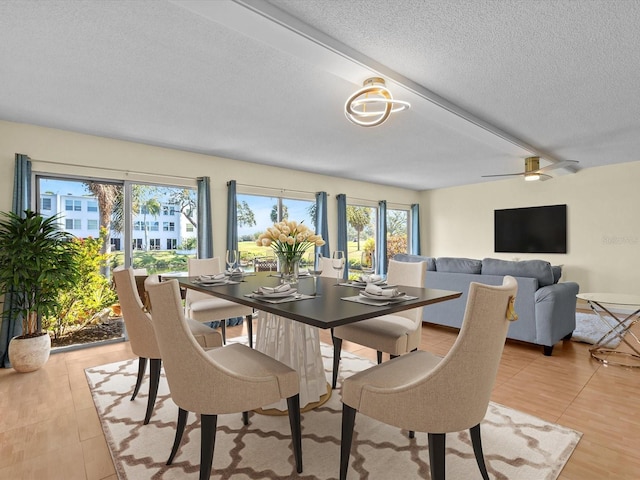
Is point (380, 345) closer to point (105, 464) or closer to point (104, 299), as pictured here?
point (105, 464)

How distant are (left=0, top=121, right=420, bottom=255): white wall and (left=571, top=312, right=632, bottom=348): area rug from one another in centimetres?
437

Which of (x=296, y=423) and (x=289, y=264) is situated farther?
(x=289, y=264)

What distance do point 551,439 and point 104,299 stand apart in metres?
4.57

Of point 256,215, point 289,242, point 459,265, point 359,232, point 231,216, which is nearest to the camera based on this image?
point 289,242

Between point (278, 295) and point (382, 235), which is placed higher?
point (382, 235)

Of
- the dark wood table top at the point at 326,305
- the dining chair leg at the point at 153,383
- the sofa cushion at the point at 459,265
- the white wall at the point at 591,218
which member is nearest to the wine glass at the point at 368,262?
the white wall at the point at 591,218

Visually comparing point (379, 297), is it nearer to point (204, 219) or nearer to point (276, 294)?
point (276, 294)

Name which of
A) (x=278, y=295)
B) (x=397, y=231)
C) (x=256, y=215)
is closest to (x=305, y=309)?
(x=278, y=295)

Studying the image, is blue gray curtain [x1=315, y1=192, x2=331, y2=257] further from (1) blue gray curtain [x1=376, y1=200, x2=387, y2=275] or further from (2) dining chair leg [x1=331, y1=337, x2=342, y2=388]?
(2) dining chair leg [x1=331, y1=337, x2=342, y2=388]

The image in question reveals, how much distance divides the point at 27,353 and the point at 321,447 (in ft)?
9.74

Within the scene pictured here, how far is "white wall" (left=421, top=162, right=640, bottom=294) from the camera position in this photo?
534 cm

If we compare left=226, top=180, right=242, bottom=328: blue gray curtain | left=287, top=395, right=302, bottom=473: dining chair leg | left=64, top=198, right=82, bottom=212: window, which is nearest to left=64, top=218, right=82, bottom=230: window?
left=64, top=198, right=82, bottom=212: window

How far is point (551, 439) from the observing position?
191cm

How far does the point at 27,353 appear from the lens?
3047 mm
